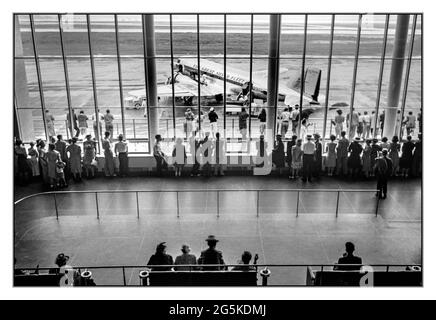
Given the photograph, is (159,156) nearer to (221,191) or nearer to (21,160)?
(221,191)

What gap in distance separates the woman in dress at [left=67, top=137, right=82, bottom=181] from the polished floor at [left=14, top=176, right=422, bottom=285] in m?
0.43

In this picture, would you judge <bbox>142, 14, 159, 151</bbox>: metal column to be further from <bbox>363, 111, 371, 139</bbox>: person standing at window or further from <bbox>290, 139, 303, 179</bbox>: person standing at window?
<bbox>363, 111, 371, 139</bbox>: person standing at window

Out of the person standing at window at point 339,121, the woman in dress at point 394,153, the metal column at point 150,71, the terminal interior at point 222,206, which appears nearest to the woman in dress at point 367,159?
the terminal interior at point 222,206

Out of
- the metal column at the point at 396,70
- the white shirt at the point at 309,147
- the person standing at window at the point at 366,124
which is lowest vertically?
the white shirt at the point at 309,147

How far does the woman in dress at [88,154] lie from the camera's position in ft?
40.5

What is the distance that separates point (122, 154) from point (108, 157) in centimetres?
45

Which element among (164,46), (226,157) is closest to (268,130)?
(226,157)

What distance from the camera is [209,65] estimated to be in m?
26.9

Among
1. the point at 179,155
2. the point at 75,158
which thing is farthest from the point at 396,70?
the point at 75,158

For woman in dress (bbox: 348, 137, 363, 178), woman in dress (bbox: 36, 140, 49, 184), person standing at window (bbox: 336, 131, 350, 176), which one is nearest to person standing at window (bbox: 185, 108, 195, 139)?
woman in dress (bbox: 36, 140, 49, 184)

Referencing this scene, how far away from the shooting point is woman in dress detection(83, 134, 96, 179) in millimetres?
12335

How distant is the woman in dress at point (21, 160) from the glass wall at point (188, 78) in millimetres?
1431

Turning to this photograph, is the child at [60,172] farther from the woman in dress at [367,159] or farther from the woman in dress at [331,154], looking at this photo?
the woman in dress at [367,159]
